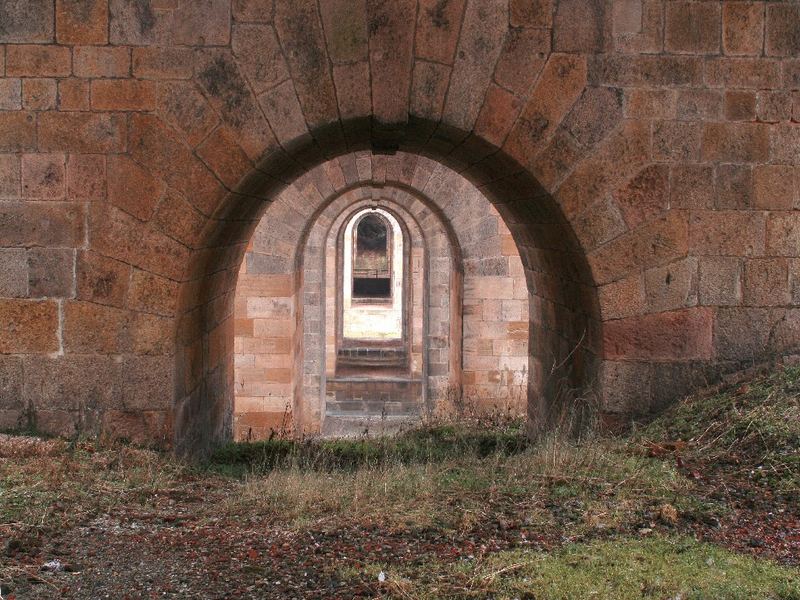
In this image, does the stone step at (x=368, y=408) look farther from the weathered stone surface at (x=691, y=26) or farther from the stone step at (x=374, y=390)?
the weathered stone surface at (x=691, y=26)

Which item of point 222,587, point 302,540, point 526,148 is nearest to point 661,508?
point 302,540

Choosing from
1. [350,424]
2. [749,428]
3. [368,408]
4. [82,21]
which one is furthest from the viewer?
[368,408]

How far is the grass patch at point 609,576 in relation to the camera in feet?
10.4

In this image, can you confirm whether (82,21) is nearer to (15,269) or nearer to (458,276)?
(15,269)

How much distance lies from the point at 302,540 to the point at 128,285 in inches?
86.0

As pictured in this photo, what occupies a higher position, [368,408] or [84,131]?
[84,131]

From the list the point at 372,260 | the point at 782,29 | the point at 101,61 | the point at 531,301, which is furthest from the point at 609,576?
the point at 372,260

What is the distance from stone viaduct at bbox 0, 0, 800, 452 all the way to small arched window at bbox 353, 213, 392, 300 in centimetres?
2184

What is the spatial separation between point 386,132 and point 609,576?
3.23 metres

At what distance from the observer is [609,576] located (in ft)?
10.8

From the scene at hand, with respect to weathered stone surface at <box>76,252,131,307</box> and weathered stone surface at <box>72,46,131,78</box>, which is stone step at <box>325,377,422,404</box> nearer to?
weathered stone surface at <box>76,252,131,307</box>

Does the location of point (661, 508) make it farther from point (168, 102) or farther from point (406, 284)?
point (406, 284)

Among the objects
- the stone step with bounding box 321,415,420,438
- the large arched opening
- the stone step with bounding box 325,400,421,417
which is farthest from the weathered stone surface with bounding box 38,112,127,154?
the stone step with bounding box 325,400,421,417

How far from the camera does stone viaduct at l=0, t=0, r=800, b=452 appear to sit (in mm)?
5137
